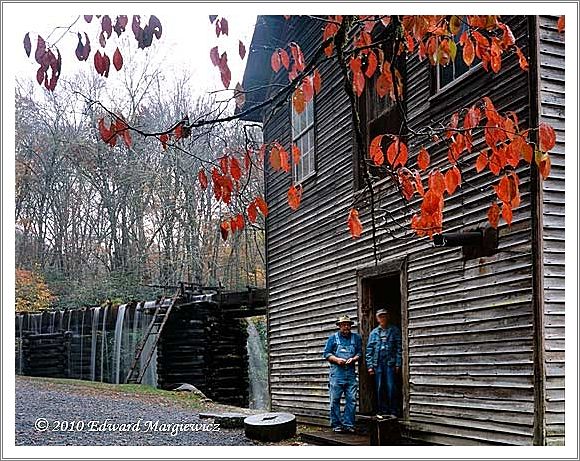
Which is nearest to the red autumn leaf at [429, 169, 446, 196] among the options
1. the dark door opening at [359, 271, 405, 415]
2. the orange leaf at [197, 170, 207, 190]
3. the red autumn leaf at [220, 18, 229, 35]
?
the orange leaf at [197, 170, 207, 190]

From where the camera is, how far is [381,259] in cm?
648

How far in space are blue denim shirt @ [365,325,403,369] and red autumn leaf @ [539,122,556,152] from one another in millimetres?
1840

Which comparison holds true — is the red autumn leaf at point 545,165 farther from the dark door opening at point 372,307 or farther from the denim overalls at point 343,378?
the denim overalls at point 343,378

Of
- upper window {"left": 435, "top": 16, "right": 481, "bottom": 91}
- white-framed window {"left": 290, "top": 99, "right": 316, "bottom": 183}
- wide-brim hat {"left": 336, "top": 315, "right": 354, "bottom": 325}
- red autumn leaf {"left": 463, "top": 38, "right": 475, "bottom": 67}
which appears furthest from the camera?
white-framed window {"left": 290, "top": 99, "right": 316, "bottom": 183}

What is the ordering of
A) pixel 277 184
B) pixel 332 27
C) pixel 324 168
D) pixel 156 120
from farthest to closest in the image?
pixel 324 168
pixel 277 184
pixel 156 120
pixel 332 27

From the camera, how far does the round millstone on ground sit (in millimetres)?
5742

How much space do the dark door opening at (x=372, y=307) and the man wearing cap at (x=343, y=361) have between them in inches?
3.6

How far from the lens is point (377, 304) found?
21.6 ft

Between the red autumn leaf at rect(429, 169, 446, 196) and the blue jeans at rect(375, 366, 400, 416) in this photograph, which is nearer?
the red autumn leaf at rect(429, 169, 446, 196)

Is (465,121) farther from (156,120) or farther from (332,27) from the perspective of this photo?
(156,120)

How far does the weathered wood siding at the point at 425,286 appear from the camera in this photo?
5.21 m

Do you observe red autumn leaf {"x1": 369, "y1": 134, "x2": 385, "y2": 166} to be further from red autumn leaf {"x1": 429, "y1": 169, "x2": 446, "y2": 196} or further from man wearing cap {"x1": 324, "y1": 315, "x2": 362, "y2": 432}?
man wearing cap {"x1": 324, "y1": 315, "x2": 362, "y2": 432}

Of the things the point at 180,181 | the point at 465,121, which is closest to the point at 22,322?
the point at 180,181
